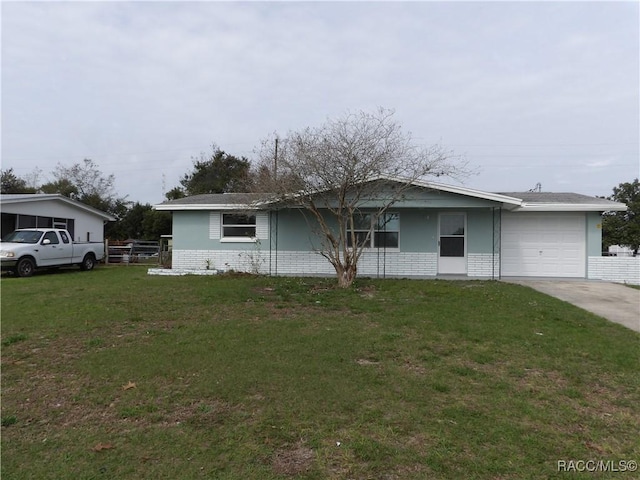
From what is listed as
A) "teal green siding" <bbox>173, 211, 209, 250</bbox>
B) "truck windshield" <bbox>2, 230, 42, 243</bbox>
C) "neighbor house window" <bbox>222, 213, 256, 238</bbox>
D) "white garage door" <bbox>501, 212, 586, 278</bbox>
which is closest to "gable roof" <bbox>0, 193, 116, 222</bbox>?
"truck windshield" <bbox>2, 230, 42, 243</bbox>

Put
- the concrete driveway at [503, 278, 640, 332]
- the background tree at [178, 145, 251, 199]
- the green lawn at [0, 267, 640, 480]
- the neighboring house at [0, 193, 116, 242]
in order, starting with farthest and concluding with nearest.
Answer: the background tree at [178, 145, 251, 199] < the neighboring house at [0, 193, 116, 242] < the concrete driveway at [503, 278, 640, 332] < the green lawn at [0, 267, 640, 480]

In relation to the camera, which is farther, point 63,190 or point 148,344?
point 63,190

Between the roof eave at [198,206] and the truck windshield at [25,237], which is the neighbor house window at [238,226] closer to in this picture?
the roof eave at [198,206]

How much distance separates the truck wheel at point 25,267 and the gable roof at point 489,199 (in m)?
4.95

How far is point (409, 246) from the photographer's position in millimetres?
15359

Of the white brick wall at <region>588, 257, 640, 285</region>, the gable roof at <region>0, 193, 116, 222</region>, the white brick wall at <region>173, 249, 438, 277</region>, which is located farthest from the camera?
the gable roof at <region>0, 193, 116, 222</region>

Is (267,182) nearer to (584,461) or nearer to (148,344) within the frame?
(148,344)

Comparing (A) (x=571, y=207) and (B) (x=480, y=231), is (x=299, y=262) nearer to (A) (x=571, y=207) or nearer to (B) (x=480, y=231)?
(B) (x=480, y=231)

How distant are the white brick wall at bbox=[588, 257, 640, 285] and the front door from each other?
4347mm

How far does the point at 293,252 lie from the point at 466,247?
620cm

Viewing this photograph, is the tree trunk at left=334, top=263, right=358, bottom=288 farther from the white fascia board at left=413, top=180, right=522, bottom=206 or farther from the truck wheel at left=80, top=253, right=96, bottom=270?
the truck wheel at left=80, top=253, right=96, bottom=270

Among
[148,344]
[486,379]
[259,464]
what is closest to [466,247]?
[486,379]

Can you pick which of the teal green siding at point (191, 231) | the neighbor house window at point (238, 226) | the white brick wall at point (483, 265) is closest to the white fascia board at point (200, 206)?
the teal green siding at point (191, 231)

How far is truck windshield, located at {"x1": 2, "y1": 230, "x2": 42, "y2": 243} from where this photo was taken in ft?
52.9
